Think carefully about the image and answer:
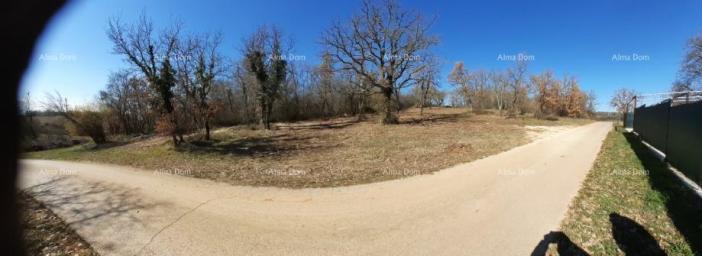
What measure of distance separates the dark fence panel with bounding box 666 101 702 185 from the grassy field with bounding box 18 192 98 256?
1230 cm

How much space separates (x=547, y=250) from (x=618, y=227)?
1887 mm

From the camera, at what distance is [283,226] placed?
4.13m

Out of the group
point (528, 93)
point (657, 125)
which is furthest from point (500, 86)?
point (657, 125)

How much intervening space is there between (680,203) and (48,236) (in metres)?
11.7

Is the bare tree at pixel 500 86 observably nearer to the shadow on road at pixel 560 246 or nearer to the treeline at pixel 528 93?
the treeline at pixel 528 93

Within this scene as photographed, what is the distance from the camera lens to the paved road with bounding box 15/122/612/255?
3574 millimetres

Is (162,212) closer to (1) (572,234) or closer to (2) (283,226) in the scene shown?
(2) (283,226)

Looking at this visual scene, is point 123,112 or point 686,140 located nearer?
point 686,140

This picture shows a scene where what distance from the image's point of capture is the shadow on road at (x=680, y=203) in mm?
3979

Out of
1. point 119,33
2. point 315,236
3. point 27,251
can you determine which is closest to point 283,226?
point 315,236

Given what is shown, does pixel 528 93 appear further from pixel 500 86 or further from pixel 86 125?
pixel 86 125

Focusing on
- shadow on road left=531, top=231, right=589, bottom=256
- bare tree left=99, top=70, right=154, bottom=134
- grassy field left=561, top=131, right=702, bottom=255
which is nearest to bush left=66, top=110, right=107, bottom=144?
bare tree left=99, top=70, right=154, bottom=134

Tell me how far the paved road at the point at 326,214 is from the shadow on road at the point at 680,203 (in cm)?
141

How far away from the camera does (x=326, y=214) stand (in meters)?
4.57
